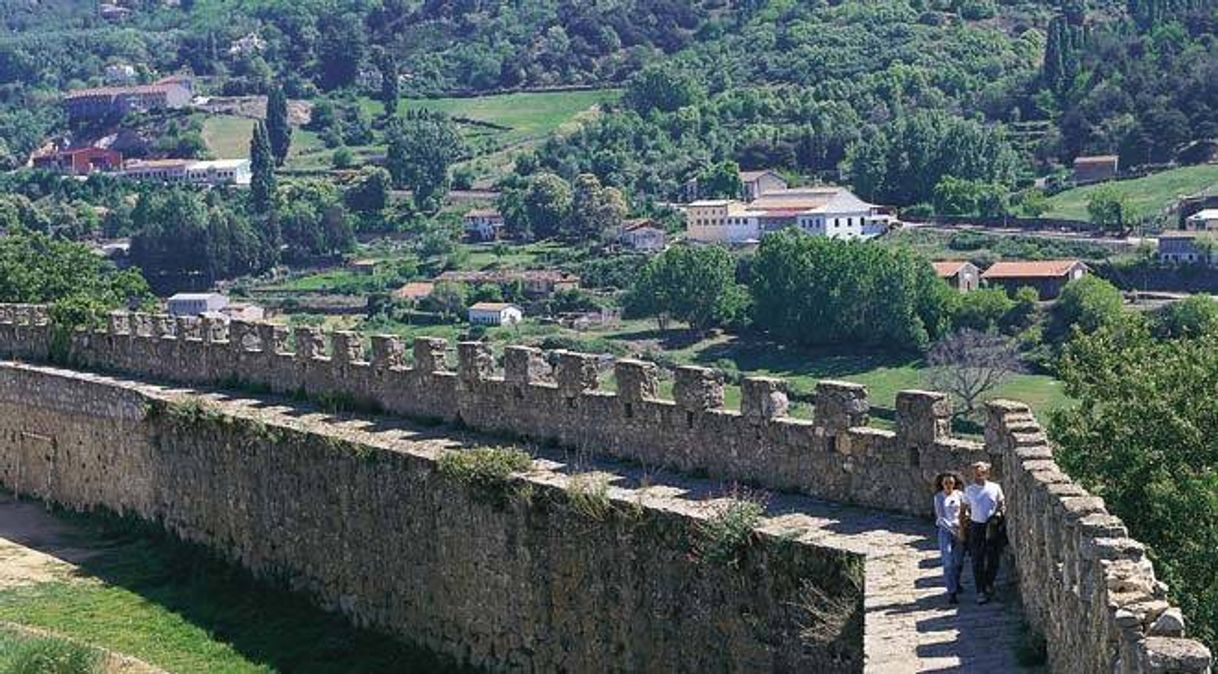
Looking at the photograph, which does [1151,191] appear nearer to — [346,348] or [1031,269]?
[1031,269]

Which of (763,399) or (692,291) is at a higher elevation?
(763,399)

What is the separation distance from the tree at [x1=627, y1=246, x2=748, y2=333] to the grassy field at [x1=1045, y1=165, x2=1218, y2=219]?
73.7 feet

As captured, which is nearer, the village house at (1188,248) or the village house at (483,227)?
the village house at (1188,248)

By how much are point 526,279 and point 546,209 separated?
77.0 ft

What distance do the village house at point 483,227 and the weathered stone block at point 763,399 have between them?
392 feet

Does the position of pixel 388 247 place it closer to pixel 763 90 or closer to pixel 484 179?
pixel 484 179

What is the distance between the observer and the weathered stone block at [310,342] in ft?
79.6

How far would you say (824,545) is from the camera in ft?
46.9

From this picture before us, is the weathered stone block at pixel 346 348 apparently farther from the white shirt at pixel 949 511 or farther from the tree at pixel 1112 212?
the tree at pixel 1112 212

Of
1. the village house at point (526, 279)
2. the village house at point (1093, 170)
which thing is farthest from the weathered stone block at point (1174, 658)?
the village house at point (1093, 170)

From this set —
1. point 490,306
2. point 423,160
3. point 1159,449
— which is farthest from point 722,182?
point 1159,449

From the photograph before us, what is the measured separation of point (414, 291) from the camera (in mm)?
107000

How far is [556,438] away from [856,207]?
106m

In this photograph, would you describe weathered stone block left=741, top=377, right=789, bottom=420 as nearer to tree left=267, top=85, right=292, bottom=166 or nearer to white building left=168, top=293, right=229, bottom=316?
white building left=168, top=293, right=229, bottom=316
